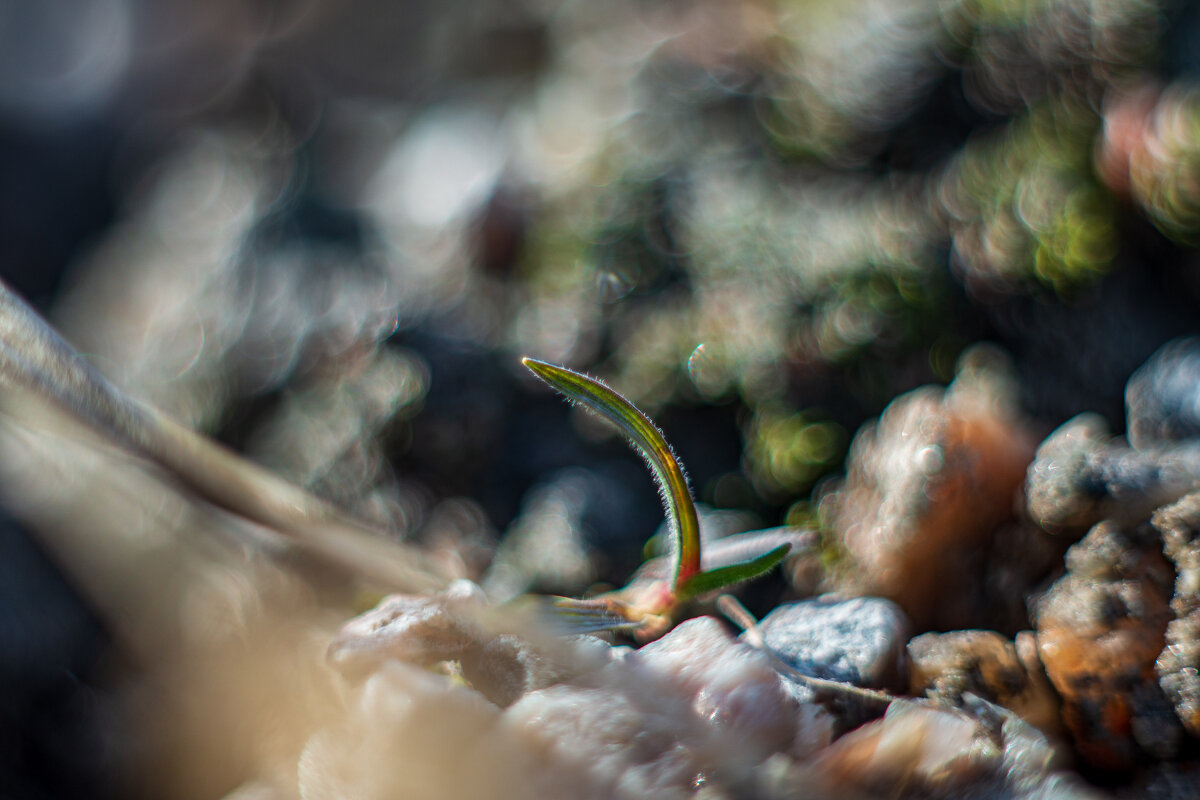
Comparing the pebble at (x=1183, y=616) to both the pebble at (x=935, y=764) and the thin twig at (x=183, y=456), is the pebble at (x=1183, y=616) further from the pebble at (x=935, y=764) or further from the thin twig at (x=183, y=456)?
the thin twig at (x=183, y=456)

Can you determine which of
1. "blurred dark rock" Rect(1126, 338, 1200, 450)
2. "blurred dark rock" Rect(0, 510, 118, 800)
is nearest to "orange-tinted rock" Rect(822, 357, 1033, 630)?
"blurred dark rock" Rect(1126, 338, 1200, 450)

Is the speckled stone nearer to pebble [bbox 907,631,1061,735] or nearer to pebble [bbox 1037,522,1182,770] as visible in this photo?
pebble [bbox 907,631,1061,735]

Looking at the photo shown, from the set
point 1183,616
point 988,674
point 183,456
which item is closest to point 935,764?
point 988,674

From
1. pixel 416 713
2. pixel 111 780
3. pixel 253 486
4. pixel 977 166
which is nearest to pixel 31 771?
pixel 111 780

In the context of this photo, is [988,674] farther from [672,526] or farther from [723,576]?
[672,526]

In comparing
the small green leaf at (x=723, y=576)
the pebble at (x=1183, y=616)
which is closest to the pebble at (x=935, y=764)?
the pebble at (x=1183, y=616)
